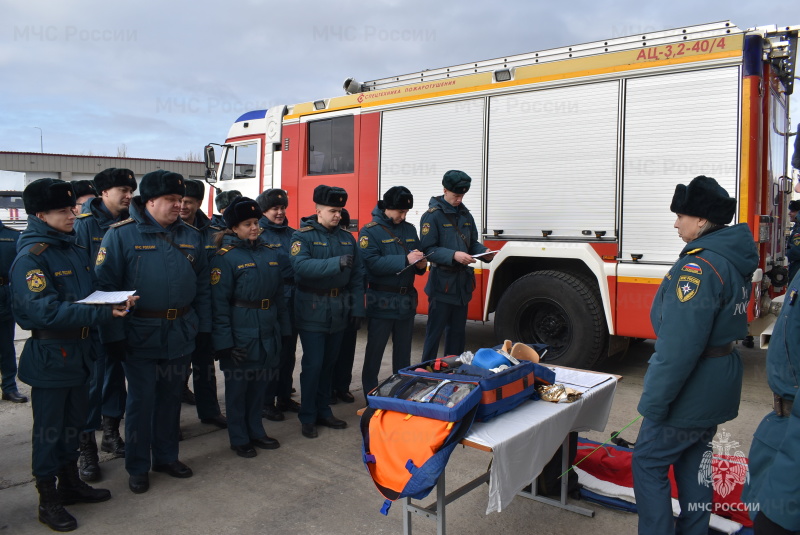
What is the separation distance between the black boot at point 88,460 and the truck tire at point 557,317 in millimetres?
3890

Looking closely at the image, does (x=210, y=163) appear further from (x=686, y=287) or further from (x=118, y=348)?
(x=686, y=287)

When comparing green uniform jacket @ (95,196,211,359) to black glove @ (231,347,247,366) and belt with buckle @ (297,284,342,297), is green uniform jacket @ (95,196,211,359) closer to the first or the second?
black glove @ (231,347,247,366)

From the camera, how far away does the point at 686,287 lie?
2.51m

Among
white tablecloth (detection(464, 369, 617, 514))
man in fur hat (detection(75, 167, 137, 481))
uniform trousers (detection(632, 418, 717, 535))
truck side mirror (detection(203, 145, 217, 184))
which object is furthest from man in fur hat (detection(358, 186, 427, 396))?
truck side mirror (detection(203, 145, 217, 184))

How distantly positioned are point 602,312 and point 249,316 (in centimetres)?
339

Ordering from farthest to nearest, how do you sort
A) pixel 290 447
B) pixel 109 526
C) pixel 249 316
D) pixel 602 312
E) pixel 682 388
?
pixel 602 312 < pixel 290 447 < pixel 249 316 < pixel 109 526 < pixel 682 388

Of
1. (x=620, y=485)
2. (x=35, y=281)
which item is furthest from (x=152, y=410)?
(x=620, y=485)

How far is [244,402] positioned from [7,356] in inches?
106

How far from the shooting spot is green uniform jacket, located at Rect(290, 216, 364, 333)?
4.42 m

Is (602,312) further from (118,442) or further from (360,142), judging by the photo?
(118,442)

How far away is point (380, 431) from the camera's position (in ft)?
8.84

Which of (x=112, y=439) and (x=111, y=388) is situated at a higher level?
(x=111, y=388)

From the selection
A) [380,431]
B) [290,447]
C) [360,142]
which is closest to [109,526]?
[290,447]

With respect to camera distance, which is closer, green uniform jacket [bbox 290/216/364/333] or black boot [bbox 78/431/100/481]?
black boot [bbox 78/431/100/481]
